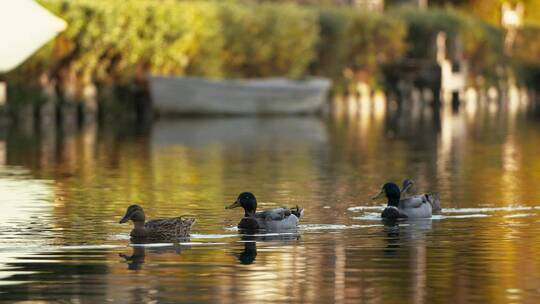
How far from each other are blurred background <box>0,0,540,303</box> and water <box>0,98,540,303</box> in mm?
49

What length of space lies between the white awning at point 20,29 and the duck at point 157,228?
2695 mm

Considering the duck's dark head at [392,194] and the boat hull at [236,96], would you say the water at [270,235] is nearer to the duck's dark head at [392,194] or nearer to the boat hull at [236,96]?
the duck's dark head at [392,194]

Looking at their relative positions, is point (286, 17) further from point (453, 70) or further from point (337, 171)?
point (337, 171)

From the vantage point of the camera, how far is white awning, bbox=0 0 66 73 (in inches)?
796

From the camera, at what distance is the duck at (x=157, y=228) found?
18578 mm

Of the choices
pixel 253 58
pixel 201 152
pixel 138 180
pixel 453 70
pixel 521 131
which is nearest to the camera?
pixel 138 180

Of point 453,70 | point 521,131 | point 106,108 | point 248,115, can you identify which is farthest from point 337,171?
point 453,70

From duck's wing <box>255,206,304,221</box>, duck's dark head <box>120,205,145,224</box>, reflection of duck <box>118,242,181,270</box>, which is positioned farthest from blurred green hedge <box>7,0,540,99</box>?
reflection of duck <box>118,242,181,270</box>

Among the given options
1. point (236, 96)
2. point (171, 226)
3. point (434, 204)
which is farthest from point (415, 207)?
point (236, 96)

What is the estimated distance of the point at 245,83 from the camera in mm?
58625

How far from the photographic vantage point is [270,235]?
760 inches

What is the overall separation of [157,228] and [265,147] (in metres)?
20.3

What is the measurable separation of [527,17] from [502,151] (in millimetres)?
68512

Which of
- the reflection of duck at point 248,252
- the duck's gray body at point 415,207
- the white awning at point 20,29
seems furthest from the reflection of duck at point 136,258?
the duck's gray body at point 415,207
